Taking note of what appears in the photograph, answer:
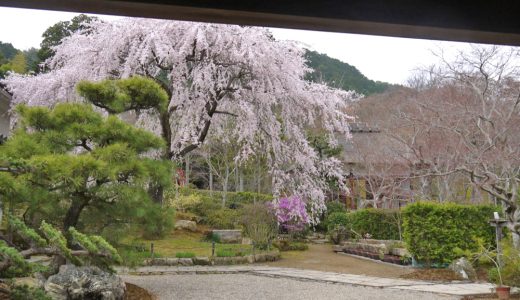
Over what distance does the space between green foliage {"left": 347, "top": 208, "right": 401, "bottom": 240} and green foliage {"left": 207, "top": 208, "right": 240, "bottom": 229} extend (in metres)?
3.74

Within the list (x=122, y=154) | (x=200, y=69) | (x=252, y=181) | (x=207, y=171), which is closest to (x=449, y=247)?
(x=200, y=69)

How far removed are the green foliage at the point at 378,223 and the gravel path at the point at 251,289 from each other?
627 centimetres

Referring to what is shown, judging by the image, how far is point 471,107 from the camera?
10055 mm

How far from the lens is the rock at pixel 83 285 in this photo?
511 cm

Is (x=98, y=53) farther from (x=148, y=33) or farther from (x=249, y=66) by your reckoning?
(x=249, y=66)

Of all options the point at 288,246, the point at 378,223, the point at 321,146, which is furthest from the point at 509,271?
the point at 321,146

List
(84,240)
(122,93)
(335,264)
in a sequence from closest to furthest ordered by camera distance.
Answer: (84,240) < (122,93) < (335,264)

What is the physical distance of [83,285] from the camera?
519 cm

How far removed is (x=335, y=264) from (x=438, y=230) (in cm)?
241

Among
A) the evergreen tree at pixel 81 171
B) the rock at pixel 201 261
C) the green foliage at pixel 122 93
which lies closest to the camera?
the evergreen tree at pixel 81 171

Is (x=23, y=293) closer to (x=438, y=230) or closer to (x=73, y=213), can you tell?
(x=73, y=213)

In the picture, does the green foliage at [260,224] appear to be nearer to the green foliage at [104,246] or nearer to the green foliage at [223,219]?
the green foliage at [223,219]

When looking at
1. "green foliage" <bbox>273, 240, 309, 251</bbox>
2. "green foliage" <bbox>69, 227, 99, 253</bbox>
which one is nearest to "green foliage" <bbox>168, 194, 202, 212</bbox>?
"green foliage" <bbox>273, 240, 309, 251</bbox>

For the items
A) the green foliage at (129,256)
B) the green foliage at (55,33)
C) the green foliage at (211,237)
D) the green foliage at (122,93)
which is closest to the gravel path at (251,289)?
the green foliage at (129,256)
